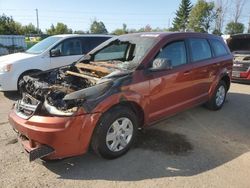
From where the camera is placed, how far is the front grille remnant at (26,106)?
3.68m

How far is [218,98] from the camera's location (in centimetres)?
648

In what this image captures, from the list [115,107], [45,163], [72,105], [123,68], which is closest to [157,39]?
[123,68]

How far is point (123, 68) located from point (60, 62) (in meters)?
4.33

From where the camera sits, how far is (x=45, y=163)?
388 centimetres

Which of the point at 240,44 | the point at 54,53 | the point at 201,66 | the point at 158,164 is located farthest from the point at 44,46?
the point at 240,44

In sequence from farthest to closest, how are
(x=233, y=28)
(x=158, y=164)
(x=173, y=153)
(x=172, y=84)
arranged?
(x=233, y=28) < (x=172, y=84) < (x=173, y=153) < (x=158, y=164)

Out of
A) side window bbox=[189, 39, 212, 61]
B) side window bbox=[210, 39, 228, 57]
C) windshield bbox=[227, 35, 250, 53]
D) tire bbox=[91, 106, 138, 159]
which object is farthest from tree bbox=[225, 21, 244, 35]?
tire bbox=[91, 106, 138, 159]

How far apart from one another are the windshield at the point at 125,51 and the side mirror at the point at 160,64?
0.23 metres

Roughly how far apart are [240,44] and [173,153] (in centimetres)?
808

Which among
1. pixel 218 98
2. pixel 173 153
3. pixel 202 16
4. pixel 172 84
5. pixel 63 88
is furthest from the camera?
pixel 202 16

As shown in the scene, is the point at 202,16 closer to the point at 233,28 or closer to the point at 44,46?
the point at 233,28

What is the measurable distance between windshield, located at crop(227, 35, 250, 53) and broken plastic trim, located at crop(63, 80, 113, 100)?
330 inches

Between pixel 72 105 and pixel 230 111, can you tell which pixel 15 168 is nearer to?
pixel 72 105

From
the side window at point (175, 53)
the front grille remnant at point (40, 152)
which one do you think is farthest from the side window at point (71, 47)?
the front grille remnant at point (40, 152)
